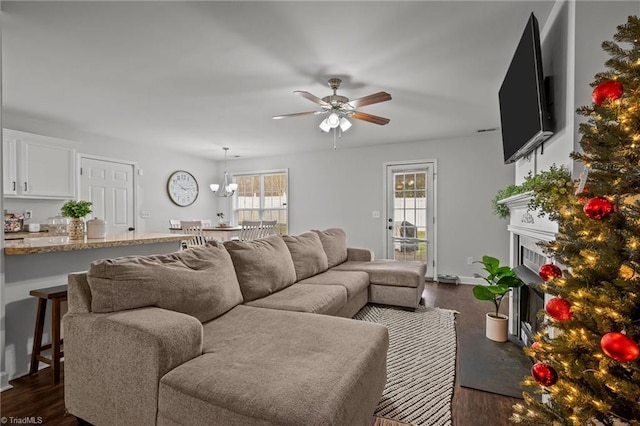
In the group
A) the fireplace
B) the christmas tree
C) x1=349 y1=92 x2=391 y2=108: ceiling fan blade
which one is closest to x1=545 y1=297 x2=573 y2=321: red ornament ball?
the christmas tree

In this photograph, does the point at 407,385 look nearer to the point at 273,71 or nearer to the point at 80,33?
the point at 273,71

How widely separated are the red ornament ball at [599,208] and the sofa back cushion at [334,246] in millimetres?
2984

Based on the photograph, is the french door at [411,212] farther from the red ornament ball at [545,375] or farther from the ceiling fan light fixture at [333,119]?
the red ornament ball at [545,375]

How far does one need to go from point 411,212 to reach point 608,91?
4549 mm

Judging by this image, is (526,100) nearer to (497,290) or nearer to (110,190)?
(497,290)

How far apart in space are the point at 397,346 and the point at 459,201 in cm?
324

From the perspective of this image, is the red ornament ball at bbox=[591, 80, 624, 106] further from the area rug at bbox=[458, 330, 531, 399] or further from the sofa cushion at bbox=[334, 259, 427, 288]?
the sofa cushion at bbox=[334, 259, 427, 288]

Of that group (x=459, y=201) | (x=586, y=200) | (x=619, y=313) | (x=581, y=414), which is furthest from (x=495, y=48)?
(x=459, y=201)

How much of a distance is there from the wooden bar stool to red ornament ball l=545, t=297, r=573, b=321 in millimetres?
2644

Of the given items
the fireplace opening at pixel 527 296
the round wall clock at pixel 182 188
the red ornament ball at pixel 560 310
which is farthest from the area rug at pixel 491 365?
the round wall clock at pixel 182 188

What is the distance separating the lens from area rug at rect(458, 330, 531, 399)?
1940 mm

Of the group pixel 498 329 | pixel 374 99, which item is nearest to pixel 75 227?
pixel 374 99

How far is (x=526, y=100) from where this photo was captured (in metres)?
1.98

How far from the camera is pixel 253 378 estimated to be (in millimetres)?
1169
